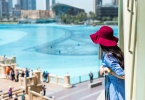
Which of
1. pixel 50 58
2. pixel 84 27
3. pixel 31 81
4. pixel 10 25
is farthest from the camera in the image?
pixel 10 25

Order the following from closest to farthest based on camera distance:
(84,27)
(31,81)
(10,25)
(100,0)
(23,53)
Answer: (31,81) → (23,53) → (100,0) → (84,27) → (10,25)

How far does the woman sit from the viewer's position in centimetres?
134

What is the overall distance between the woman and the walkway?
10470 millimetres

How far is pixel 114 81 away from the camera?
1391mm

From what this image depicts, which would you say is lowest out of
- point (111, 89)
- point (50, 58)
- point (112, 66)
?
point (50, 58)

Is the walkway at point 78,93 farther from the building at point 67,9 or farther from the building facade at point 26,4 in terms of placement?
the building facade at point 26,4

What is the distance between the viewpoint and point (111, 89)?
1425 mm

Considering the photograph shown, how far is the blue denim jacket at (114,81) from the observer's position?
51.9 inches

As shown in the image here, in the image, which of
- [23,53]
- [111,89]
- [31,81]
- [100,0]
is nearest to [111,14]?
[100,0]

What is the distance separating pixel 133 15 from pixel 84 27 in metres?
78.6

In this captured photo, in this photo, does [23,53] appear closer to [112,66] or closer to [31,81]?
[31,81]

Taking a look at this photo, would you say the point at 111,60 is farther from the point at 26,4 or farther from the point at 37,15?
the point at 26,4

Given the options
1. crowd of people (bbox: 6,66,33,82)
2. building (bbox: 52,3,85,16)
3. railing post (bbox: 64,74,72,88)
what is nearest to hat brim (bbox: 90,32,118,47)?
→ railing post (bbox: 64,74,72,88)

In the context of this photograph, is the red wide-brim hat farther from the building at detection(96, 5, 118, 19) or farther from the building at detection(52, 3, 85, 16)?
the building at detection(52, 3, 85, 16)
